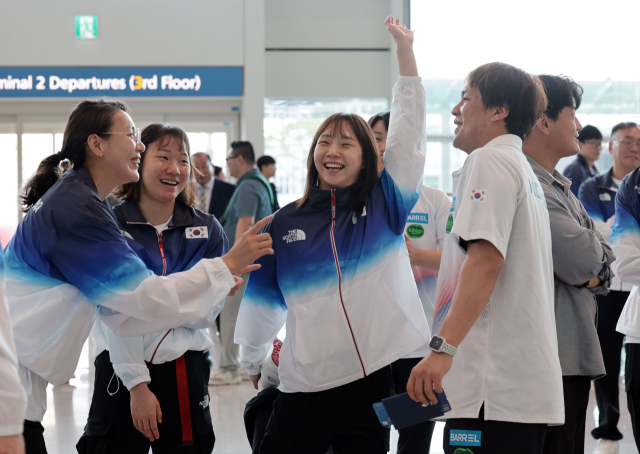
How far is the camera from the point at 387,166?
2.10 meters

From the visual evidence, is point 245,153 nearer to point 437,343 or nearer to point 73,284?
point 73,284

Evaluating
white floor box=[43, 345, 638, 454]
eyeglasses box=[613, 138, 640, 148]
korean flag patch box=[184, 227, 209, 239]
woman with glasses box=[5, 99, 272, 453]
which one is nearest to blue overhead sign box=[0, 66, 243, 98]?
white floor box=[43, 345, 638, 454]

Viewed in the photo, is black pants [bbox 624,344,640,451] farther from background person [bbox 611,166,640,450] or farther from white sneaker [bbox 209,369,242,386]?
white sneaker [bbox 209,369,242,386]

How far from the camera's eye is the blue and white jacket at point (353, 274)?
201 cm

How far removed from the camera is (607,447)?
362cm

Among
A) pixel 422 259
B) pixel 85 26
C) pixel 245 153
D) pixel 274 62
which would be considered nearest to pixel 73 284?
pixel 422 259

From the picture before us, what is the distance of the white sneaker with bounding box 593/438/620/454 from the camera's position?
11.8 ft

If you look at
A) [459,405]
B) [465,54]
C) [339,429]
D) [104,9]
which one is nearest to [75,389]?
[339,429]

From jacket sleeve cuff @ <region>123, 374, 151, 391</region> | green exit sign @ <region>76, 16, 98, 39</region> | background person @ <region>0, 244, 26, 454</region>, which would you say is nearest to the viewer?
background person @ <region>0, 244, 26, 454</region>

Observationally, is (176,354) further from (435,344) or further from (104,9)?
(104,9)

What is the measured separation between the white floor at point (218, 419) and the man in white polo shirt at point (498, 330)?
2.21 meters

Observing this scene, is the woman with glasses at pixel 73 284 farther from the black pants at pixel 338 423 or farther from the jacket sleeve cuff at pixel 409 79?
the jacket sleeve cuff at pixel 409 79

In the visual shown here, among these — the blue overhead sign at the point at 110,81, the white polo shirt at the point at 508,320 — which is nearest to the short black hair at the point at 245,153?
the blue overhead sign at the point at 110,81

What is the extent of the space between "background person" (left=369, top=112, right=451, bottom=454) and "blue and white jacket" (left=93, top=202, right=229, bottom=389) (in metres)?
0.80
